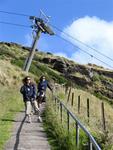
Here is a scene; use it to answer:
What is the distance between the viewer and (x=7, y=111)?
1087 inches

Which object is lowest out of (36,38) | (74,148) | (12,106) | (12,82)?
(74,148)

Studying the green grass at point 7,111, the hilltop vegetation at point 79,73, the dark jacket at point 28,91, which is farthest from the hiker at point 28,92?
the hilltop vegetation at point 79,73

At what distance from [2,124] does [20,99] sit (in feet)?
38.9

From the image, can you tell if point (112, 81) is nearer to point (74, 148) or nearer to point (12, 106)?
point (12, 106)

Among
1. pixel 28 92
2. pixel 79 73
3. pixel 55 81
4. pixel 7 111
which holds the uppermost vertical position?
pixel 79 73

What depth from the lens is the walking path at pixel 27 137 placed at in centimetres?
1688

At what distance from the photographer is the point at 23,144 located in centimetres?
1720

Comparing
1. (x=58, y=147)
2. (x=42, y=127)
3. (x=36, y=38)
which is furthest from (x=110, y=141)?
(x=36, y=38)

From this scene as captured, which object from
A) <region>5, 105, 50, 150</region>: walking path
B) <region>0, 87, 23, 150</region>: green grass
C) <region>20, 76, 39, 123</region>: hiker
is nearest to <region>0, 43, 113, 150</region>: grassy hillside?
<region>0, 87, 23, 150</region>: green grass

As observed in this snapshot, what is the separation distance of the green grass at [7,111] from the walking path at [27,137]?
0.78 feet

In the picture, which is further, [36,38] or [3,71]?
[36,38]

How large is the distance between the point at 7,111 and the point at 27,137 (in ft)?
29.4

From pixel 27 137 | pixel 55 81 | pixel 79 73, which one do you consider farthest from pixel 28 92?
pixel 79 73

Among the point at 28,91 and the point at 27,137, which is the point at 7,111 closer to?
the point at 28,91
